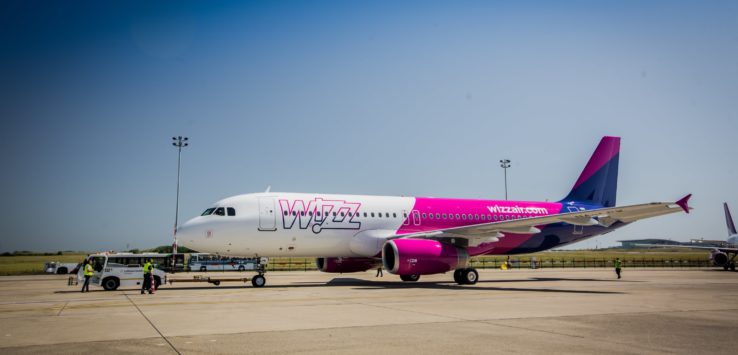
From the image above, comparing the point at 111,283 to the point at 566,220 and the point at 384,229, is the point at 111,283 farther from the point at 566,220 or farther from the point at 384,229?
the point at 566,220

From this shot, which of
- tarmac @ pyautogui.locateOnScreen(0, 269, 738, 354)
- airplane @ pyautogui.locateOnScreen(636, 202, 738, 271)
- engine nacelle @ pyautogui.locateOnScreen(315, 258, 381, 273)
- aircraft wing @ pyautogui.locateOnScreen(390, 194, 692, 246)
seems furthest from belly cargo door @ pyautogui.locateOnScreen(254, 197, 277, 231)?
airplane @ pyautogui.locateOnScreen(636, 202, 738, 271)

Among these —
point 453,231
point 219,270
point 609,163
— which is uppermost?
point 609,163

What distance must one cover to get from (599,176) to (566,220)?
45.8 ft

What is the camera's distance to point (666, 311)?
13.9 meters

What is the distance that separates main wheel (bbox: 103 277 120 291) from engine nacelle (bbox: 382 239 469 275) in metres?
12.5

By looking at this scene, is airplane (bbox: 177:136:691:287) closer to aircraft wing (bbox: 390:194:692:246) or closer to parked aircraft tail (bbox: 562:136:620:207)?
aircraft wing (bbox: 390:194:692:246)

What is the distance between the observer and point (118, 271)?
24.1m

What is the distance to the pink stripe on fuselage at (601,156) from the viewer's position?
1400 inches

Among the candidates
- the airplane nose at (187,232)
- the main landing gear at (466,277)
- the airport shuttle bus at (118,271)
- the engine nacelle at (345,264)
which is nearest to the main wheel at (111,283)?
the airport shuttle bus at (118,271)

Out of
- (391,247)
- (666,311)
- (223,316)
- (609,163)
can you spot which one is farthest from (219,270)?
(666,311)

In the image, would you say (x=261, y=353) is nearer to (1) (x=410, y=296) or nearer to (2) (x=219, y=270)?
(1) (x=410, y=296)

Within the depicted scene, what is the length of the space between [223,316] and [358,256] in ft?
51.6

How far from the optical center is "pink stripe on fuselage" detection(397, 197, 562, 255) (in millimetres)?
28953

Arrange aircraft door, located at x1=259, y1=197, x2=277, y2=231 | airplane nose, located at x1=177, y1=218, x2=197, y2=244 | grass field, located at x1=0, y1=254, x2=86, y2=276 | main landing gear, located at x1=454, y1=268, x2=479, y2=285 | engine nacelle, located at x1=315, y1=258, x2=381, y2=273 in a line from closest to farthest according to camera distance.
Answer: airplane nose, located at x1=177, y1=218, x2=197, y2=244 → aircraft door, located at x1=259, y1=197, x2=277, y2=231 → main landing gear, located at x1=454, y1=268, x2=479, y2=285 → engine nacelle, located at x1=315, y1=258, x2=381, y2=273 → grass field, located at x1=0, y1=254, x2=86, y2=276
